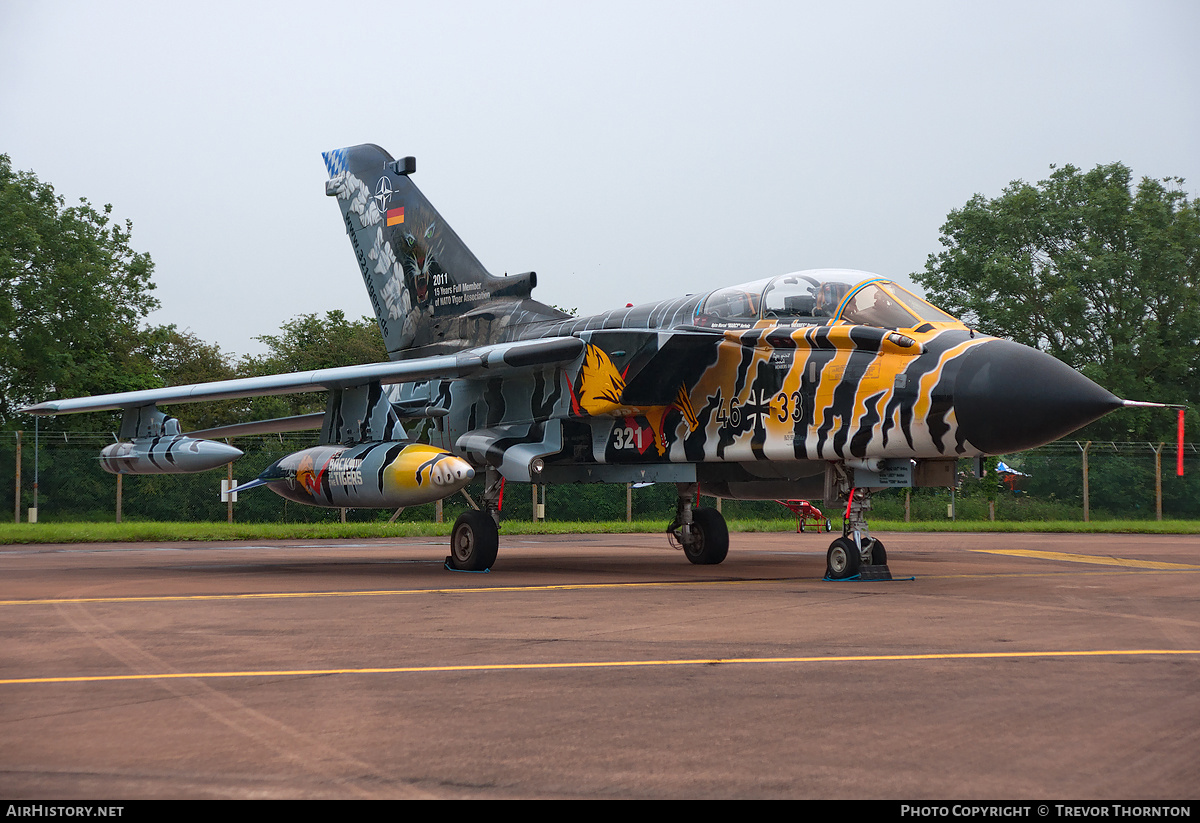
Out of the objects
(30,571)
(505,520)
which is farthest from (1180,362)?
(30,571)

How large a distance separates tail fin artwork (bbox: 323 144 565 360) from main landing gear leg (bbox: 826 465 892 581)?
18.7ft

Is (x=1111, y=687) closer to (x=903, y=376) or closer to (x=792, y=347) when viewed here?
(x=903, y=376)

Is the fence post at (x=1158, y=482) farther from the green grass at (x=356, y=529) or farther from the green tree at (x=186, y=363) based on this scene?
the green tree at (x=186, y=363)

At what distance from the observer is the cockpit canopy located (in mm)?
10648

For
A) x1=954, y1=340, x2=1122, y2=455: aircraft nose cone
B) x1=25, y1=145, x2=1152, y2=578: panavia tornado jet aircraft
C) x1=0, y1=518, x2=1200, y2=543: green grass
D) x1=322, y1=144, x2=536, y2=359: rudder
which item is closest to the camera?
x1=954, y1=340, x2=1122, y2=455: aircraft nose cone

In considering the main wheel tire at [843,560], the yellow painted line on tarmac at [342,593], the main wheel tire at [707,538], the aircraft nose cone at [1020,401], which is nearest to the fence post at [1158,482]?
the main wheel tire at [707,538]

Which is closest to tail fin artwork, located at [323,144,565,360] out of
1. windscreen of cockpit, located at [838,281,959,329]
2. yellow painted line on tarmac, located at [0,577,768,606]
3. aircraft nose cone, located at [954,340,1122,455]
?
yellow painted line on tarmac, located at [0,577,768,606]

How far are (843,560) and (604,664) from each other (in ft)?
17.9

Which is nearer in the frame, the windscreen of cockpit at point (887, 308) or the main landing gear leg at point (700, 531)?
the windscreen of cockpit at point (887, 308)

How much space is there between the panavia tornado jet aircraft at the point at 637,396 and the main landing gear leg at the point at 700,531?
3 cm

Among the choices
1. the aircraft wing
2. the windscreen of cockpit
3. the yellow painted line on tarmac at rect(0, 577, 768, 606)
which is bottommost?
the yellow painted line on tarmac at rect(0, 577, 768, 606)

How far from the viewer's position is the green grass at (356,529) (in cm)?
2102

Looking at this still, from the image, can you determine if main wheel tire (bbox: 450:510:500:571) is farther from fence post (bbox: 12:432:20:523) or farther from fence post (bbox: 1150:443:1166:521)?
fence post (bbox: 1150:443:1166:521)

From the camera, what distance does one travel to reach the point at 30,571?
13.0 meters
